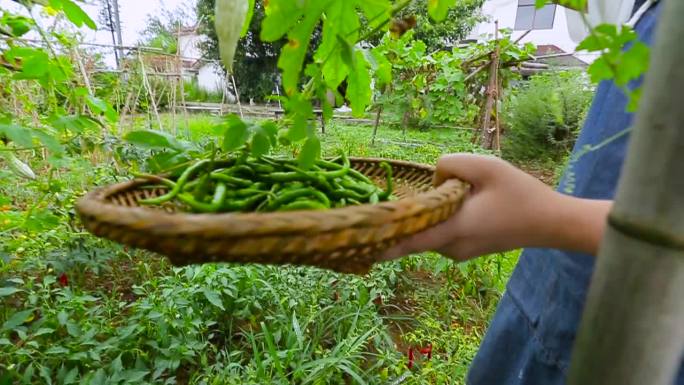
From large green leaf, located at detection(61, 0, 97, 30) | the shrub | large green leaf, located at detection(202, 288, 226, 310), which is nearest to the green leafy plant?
large green leaf, located at detection(61, 0, 97, 30)

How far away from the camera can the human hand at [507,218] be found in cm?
40

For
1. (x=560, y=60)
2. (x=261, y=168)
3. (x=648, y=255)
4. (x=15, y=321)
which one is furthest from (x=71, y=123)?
(x=560, y=60)

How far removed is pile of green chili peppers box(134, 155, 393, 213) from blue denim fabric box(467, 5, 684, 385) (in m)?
0.24

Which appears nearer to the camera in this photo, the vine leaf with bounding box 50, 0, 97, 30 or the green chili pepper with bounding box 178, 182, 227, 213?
the green chili pepper with bounding box 178, 182, 227, 213

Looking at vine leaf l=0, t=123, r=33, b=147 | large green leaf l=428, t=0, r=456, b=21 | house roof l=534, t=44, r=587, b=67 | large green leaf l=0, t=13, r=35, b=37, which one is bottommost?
vine leaf l=0, t=123, r=33, b=147

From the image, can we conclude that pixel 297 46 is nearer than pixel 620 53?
No

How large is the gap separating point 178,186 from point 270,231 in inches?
8.3

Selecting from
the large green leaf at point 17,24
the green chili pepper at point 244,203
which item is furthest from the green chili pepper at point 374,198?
the large green leaf at point 17,24

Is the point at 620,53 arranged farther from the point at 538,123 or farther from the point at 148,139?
the point at 538,123

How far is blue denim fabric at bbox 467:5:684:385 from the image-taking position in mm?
520

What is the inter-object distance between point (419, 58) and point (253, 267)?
9.39ft

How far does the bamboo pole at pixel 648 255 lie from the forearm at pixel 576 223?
0.26 m

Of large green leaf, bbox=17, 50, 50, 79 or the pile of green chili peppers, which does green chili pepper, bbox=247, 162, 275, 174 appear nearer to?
the pile of green chili peppers

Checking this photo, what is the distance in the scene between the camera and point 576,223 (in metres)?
0.40
